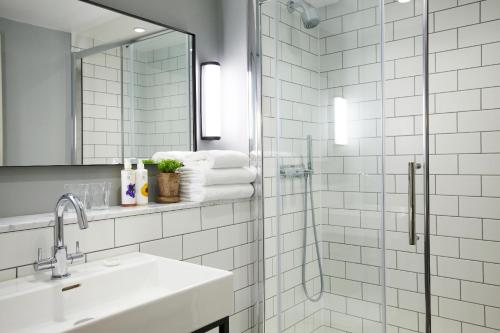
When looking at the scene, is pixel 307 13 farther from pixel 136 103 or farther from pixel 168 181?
pixel 168 181

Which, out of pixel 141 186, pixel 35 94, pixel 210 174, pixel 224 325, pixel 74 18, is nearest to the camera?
pixel 224 325

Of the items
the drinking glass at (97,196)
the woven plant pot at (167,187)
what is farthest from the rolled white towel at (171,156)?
the drinking glass at (97,196)

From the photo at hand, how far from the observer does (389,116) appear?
1.84 m

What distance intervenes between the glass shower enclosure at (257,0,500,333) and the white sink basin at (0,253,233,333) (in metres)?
0.77

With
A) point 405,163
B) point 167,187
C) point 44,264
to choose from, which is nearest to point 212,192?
point 167,187

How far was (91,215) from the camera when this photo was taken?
147 centimetres

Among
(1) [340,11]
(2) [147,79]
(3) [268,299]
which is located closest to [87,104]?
(2) [147,79]

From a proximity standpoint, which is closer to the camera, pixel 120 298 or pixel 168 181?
pixel 120 298

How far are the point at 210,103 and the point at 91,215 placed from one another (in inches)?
37.9

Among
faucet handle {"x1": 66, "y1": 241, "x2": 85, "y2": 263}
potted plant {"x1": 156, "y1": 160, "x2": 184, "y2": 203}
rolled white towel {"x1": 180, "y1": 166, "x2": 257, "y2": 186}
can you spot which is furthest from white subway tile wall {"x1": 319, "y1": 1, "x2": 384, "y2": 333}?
faucet handle {"x1": 66, "y1": 241, "x2": 85, "y2": 263}

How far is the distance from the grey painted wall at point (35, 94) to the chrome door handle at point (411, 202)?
150 cm

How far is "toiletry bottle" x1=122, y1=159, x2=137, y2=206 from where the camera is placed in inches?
67.9

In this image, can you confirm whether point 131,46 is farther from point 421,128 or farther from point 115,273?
point 421,128

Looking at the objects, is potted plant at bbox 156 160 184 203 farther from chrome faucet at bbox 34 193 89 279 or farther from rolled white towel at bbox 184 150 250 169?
chrome faucet at bbox 34 193 89 279
